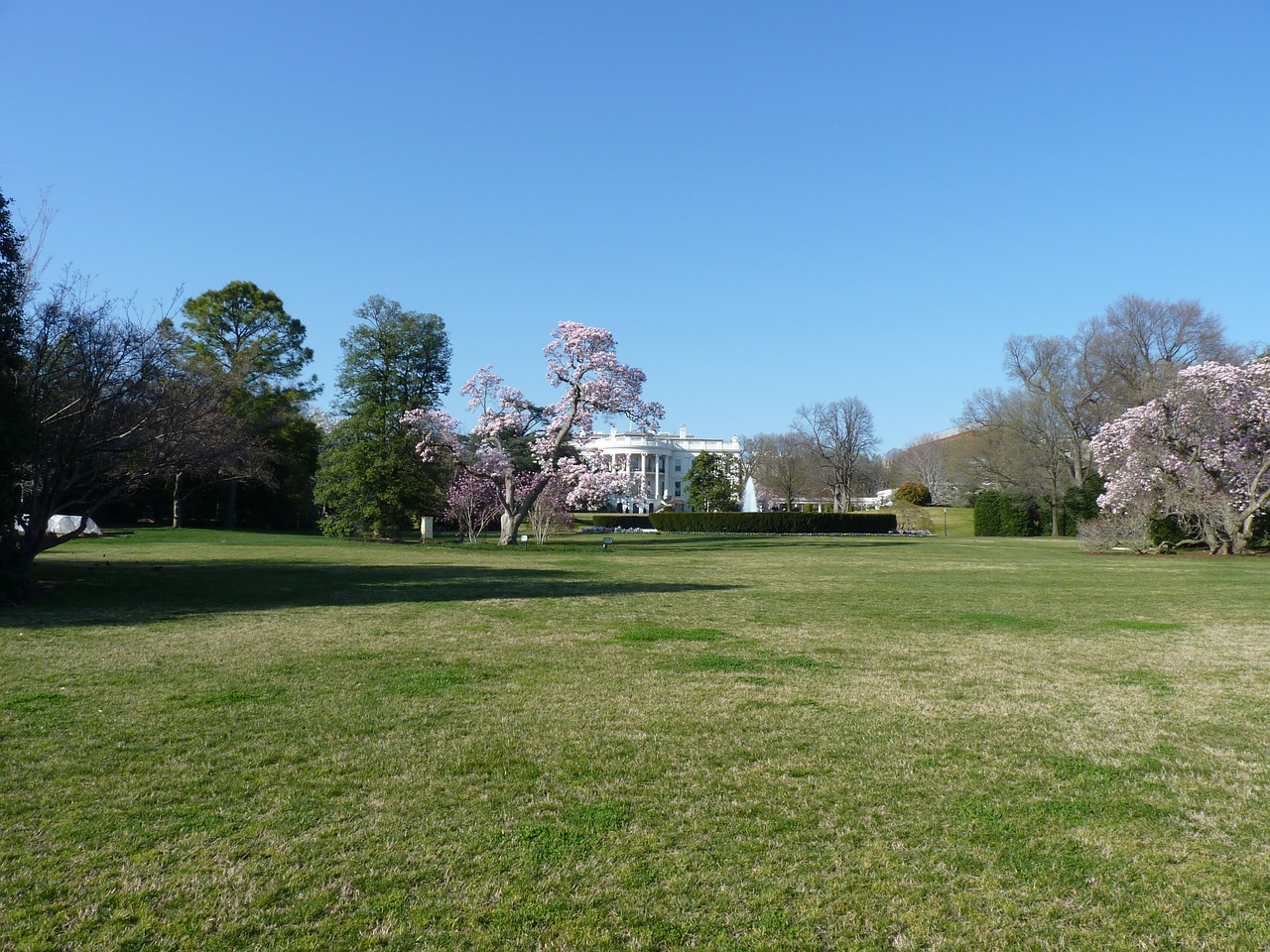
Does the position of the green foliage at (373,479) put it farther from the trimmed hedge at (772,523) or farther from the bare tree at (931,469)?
the bare tree at (931,469)

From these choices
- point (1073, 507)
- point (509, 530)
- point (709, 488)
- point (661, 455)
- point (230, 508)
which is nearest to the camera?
point (509, 530)

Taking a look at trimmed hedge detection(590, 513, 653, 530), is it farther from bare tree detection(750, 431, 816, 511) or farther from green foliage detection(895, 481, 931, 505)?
green foliage detection(895, 481, 931, 505)

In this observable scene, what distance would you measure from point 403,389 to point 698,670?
99.8 ft

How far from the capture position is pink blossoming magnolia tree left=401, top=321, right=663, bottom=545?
28.2 m

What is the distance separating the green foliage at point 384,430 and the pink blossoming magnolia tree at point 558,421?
13.0 ft

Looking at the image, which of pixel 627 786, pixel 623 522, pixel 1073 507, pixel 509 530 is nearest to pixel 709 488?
pixel 623 522

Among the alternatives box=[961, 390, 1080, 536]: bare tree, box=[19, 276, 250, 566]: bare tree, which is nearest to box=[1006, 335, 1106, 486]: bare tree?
box=[961, 390, 1080, 536]: bare tree

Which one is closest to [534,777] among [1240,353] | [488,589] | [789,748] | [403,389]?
[789,748]

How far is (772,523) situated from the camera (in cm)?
5125

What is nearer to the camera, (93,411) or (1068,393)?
(93,411)

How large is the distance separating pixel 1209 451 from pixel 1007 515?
2852 centimetres

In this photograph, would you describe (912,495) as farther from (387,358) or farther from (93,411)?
(93,411)

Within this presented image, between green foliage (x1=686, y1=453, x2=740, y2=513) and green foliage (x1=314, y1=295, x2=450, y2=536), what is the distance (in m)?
32.1

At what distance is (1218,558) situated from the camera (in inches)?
995
